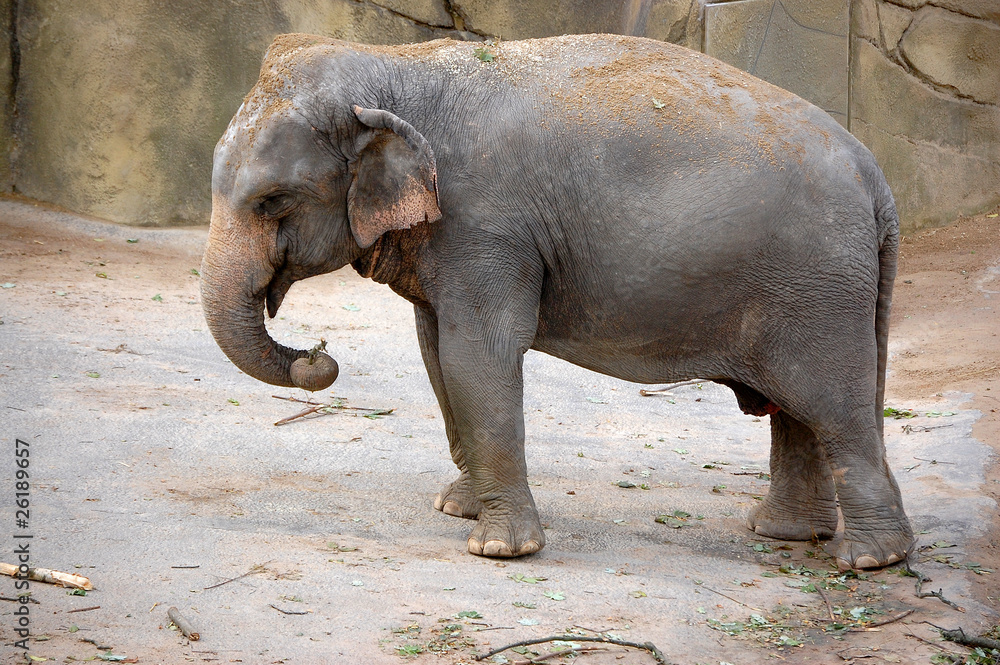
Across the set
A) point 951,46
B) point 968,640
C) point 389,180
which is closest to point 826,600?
point 968,640

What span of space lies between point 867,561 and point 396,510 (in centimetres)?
215

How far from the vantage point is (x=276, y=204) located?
14.2 ft

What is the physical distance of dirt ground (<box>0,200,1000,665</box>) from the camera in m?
3.62

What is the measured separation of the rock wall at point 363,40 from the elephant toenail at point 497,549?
823cm

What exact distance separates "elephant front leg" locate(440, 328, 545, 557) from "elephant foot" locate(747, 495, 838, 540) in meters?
1.25

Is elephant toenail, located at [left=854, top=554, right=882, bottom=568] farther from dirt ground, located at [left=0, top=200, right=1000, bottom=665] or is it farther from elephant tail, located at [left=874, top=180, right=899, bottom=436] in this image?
elephant tail, located at [left=874, top=180, right=899, bottom=436]

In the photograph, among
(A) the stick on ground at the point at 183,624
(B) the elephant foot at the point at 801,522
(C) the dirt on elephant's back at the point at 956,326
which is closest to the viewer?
(A) the stick on ground at the point at 183,624

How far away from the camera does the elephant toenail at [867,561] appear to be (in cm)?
450

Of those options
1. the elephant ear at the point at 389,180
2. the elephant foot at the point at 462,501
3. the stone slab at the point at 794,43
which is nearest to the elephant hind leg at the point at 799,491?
the elephant foot at the point at 462,501

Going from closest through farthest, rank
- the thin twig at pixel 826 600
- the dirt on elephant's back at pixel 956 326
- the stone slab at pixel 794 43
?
1. the thin twig at pixel 826 600
2. the dirt on elephant's back at pixel 956 326
3. the stone slab at pixel 794 43

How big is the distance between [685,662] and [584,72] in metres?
2.44

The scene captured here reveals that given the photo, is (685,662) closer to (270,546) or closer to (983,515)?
(270,546)

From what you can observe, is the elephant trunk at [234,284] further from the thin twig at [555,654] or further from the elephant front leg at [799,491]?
the elephant front leg at [799,491]

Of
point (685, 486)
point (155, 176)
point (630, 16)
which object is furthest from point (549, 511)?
point (630, 16)
